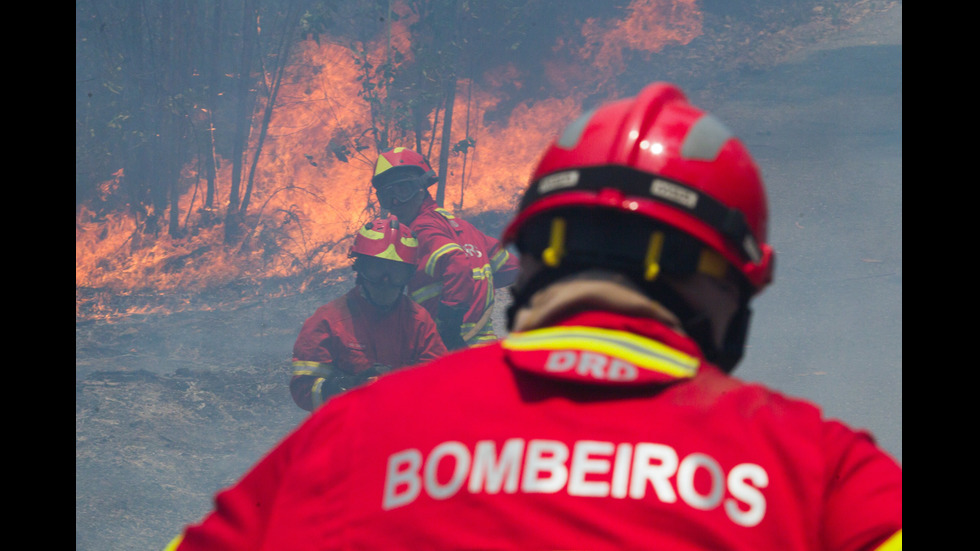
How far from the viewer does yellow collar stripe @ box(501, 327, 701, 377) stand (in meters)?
0.92

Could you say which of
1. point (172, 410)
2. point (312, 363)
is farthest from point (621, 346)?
point (172, 410)

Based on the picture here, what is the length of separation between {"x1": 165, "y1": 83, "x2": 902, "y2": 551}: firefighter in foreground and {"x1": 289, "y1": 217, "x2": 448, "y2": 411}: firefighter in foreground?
3889mm

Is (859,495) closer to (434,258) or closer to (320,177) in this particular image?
(434,258)

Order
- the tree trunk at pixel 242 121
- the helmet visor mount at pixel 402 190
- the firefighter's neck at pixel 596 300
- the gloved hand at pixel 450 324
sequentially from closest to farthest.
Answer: the firefighter's neck at pixel 596 300
the gloved hand at pixel 450 324
the helmet visor mount at pixel 402 190
the tree trunk at pixel 242 121

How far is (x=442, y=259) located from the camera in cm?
587

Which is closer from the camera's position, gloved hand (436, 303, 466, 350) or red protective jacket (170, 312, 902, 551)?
red protective jacket (170, 312, 902, 551)

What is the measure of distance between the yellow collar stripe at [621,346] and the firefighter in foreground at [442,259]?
4.88 meters

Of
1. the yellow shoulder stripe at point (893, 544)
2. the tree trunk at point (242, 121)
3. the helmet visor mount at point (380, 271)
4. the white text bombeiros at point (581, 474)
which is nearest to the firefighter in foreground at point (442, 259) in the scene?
the helmet visor mount at point (380, 271)

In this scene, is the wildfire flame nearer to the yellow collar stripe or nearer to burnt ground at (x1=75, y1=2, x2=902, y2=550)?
burnt ground at (x1=75, y1=2, x2=902, y2=550)

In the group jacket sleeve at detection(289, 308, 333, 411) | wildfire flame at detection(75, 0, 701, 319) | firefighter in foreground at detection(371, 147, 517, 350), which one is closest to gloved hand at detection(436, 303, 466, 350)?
firefighter in foreground at detection(371, 147, 517, 350)

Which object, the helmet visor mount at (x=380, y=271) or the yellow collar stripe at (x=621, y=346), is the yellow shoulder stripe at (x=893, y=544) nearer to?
the yellow collar stripe at (x=621, y=346)

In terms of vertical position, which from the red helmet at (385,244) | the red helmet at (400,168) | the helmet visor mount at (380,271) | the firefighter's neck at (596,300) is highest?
the red helmet at (400,168)

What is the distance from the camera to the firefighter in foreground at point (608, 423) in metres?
0.84

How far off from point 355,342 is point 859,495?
435 cm
